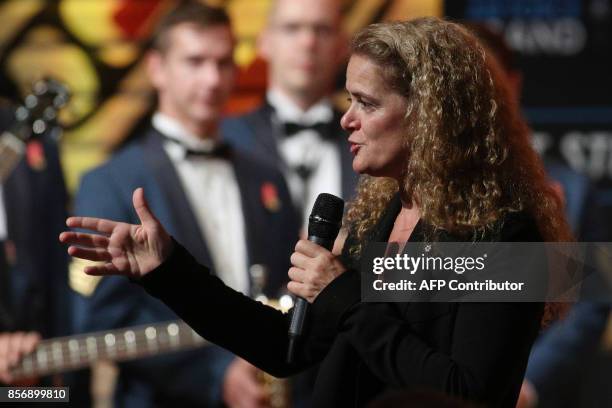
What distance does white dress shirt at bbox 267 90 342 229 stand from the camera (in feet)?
13.8

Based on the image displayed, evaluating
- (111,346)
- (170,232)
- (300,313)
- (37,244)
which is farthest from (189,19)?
(300,313)

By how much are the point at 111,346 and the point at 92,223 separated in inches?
89.8

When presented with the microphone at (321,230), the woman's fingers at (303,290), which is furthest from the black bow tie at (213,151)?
the woman's fingers at (303,290)

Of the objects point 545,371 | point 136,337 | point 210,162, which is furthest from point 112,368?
point 545,371

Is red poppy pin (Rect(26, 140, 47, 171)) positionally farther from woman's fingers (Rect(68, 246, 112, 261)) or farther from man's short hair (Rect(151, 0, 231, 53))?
woman's fingers (Rect(68, 246, 112, 261))

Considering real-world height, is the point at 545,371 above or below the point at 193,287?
below

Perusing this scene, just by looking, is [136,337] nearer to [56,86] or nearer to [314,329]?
[56,86]

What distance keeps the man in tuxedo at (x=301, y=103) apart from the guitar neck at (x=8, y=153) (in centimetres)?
88

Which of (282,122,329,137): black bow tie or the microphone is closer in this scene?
the microphone

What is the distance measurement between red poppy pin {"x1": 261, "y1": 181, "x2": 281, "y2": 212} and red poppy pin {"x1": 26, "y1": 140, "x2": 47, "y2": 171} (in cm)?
87

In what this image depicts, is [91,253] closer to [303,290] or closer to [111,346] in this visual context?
[303,290]

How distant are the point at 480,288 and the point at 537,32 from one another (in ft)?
8.75

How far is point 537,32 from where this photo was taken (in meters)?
4.25

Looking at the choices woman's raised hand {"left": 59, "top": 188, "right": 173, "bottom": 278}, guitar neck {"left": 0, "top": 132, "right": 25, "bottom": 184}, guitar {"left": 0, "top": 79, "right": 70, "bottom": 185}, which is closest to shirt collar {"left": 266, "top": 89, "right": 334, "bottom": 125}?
guitar {"left": 0, "top": 79, "right": 70, "bottom": 185}
